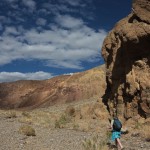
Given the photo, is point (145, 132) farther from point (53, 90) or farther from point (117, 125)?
point (53, 90)

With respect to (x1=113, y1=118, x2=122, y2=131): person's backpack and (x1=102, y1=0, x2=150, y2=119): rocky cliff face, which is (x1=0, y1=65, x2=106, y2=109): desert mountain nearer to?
(x1=102, y1=0, x2=150, y2=119): rocky cliff face

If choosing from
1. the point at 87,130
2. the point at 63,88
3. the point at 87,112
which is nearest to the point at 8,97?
the point at 63,88

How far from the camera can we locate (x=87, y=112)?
34156mm

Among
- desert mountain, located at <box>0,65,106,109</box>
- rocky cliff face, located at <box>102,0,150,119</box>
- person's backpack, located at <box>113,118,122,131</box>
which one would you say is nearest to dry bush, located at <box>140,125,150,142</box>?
rocky cliff face, located at <box>102,0,150,119</box>

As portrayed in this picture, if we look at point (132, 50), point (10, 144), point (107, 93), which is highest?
point (132, 50)

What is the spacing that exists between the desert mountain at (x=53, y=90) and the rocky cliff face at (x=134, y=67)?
49830 millimetres

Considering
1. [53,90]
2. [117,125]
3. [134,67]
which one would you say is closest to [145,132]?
[117,125]

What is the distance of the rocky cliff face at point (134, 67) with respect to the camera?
25.0 m

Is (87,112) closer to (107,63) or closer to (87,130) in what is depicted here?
(107,63)

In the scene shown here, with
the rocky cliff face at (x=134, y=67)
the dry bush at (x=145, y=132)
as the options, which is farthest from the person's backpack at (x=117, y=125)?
the rocky cliff face at (x=134, y=67)

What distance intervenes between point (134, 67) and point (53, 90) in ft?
243

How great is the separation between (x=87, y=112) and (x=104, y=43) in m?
6.45

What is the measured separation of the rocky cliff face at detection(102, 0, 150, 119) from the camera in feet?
82.0

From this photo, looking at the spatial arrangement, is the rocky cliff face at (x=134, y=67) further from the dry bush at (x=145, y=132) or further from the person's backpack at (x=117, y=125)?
the person's backpack at (x=117, y=125)
